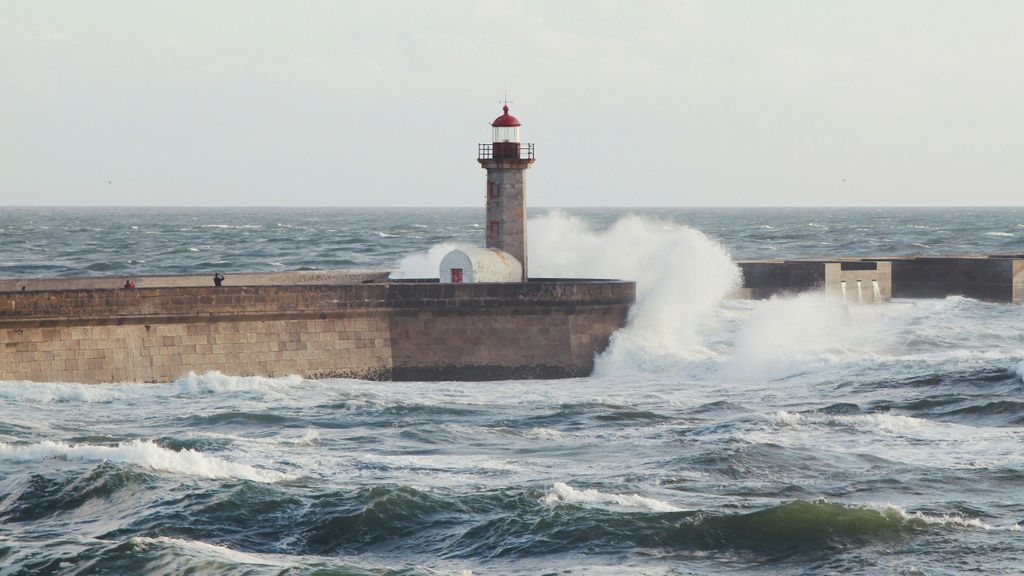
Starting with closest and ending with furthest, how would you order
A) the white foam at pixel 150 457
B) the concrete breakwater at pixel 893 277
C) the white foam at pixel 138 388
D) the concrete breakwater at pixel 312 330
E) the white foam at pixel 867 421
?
the white foam at pixel 150 457 < the white foam at pixel 867 421 < the white foam at pixel 138 388 < the concrete breakwater at pixel 312 330 < the concrete breakwater at pixel 893 277

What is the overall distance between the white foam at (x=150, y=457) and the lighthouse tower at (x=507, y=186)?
1034 cm

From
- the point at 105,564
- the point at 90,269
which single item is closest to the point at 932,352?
the point at 105,564

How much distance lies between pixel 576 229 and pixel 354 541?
67.6 feet

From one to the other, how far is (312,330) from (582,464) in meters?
8.00

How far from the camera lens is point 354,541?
485 inches

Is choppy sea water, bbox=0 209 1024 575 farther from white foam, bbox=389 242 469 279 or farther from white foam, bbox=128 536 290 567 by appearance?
white foam, bbox=389 242 469 279

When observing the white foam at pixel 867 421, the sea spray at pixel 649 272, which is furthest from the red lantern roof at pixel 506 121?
the white foam at pixel 867 421

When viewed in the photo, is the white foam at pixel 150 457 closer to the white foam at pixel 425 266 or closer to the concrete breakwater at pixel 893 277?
the white foam at pixel 425 266

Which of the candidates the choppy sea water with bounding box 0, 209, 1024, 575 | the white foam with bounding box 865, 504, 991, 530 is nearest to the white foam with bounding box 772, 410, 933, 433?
the choppy sea water with bounding box 0, 209, 1024, 575

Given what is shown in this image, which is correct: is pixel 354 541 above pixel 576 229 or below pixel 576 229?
below

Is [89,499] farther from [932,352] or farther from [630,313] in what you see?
[932,352]

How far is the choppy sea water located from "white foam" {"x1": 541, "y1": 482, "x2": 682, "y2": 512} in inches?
1.5

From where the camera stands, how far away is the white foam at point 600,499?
13133mm

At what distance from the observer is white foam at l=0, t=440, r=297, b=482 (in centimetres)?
1473
